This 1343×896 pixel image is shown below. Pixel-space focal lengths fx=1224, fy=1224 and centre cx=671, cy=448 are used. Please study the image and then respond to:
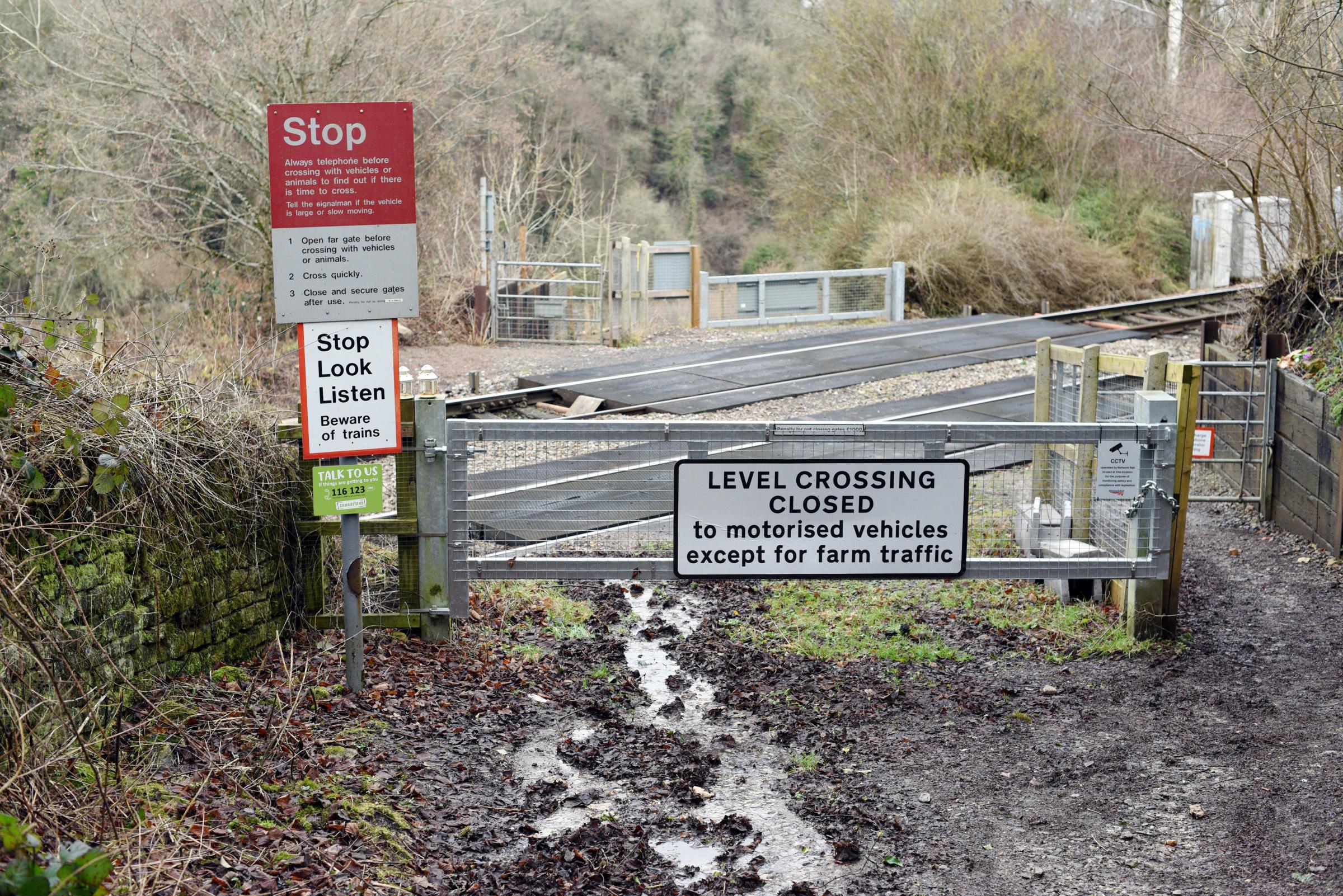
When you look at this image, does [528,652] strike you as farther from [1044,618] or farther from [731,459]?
[1044,618]

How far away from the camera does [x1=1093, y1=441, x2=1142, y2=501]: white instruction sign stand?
288 inches

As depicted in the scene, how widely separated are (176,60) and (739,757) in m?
18.3

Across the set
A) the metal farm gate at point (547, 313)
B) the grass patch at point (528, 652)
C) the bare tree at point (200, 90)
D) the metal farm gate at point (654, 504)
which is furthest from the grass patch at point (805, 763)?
the bare tree at point (200, 90)

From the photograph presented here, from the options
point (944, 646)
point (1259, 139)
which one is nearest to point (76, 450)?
point (944, 646)

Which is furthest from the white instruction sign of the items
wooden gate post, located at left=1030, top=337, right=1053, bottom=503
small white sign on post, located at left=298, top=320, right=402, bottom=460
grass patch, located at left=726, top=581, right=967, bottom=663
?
small white sign on post, located at left=298, top=320, right=402, bottom=460

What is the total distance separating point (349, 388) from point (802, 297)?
19626 mm

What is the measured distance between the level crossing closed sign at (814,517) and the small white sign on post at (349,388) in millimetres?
1698

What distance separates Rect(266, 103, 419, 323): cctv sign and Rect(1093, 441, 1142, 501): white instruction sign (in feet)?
13.6

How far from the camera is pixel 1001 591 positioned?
8891mm

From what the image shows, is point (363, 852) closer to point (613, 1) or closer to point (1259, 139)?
point (1259, 139)

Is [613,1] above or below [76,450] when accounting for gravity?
above

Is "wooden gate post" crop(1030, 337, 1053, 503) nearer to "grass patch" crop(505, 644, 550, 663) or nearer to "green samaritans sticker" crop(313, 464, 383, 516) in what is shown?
"grass patch" crop(505, 644, 550, 663)

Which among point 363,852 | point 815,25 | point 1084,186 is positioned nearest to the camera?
point 363,852

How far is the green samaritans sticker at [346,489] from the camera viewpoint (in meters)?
6.01
